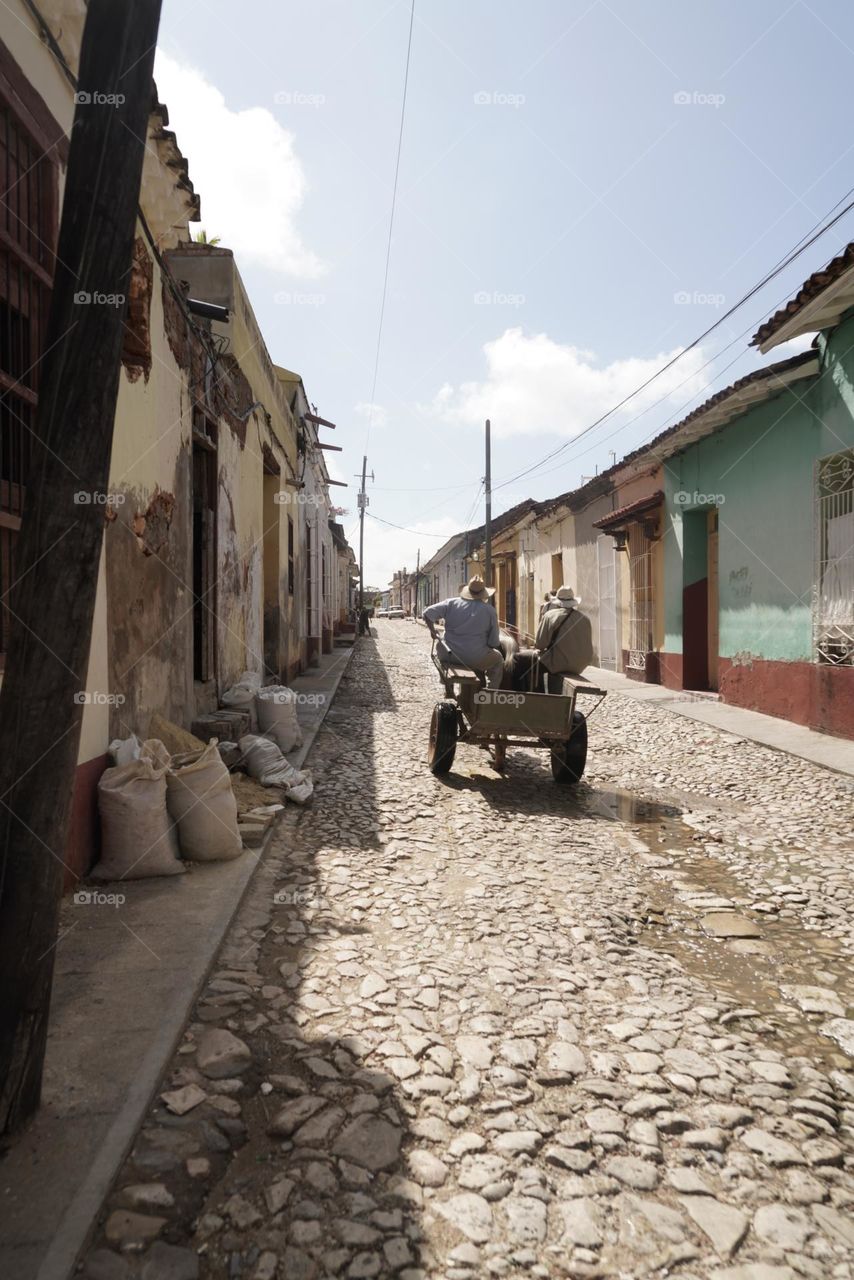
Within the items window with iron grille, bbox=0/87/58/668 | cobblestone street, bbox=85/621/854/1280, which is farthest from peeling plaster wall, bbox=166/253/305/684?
cobblestone street, bbox=85/621/854/1280

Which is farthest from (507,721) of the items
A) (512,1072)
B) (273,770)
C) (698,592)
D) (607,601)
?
(607,601)

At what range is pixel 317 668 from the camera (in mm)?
16172

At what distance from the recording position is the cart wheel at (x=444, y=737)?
6.58 m

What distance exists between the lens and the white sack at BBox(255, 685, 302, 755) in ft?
23.6

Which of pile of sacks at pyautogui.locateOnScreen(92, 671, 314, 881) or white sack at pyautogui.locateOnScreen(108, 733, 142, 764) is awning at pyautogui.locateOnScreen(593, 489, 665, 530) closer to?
pile of sacks at pyautogui.locateOnScreen(92, 671, 314, 881)

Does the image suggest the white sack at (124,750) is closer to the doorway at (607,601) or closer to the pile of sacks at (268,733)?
the pile of sacks at (268,733)

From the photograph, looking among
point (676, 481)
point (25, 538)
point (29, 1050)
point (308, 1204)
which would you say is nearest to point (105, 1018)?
point (29, 1050)

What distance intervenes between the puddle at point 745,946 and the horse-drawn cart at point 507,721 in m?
1.41

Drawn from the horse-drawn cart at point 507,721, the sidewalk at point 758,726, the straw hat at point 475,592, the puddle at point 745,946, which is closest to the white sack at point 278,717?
the horse-drawn cart at point 507,721

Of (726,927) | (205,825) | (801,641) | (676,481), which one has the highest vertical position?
(676,481)

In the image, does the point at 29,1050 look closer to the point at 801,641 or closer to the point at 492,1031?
the point at 492,1031

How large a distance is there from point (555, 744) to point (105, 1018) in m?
4.35

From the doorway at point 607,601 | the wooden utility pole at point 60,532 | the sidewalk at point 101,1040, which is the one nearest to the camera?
the sidewalk at point 101,1040

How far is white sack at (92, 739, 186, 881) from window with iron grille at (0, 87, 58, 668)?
40.1 inches
